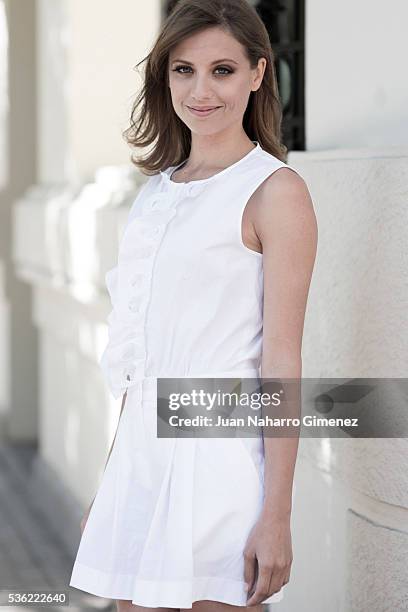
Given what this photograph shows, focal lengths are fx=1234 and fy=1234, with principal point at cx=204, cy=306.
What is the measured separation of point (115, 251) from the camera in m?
5.10

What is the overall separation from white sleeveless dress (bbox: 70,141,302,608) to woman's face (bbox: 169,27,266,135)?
0.11 metres

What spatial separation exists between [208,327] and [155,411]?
225 mm

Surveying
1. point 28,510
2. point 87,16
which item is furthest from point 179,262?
point 28,510

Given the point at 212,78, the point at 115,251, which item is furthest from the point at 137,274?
the point at 115,251

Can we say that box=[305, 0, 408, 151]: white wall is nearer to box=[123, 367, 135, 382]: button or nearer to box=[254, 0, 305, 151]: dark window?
box=[123, 367, 135, 382]: button

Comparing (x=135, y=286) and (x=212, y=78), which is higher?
(x=212, y=78)

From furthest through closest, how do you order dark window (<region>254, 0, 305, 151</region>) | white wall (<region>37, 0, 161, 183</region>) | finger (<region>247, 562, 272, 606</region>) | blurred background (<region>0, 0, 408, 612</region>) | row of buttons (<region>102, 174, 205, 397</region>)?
1. white wall (<region>37, 0, 161, 183</region>)
2. dark window (<region>254, 0, 305, 151</region>)
3. blurred background (<region>0, 0, 408, 612</region>)
4. row of buttons (<region>102, 174, 205, 397</region>)
5. finger (<region>247, 562, 272, 606</region>)

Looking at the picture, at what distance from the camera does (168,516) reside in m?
2.46

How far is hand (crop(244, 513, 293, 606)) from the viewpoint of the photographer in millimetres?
2373

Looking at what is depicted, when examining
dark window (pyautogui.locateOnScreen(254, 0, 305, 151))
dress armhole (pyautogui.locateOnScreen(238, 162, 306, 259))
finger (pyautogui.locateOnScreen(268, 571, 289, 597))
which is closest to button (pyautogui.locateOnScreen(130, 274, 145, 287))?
dress armhole (pyautogui.locateOnScreen(238, 162, 306, 259))

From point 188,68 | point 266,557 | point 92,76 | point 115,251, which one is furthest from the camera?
point 92,76

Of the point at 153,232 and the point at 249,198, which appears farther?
the point at 153,232

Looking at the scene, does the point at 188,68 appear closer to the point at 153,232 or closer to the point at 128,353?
the point at 153,232

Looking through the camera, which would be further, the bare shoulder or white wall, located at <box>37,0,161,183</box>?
white wall, located at <box>37,0,161,183</box>
